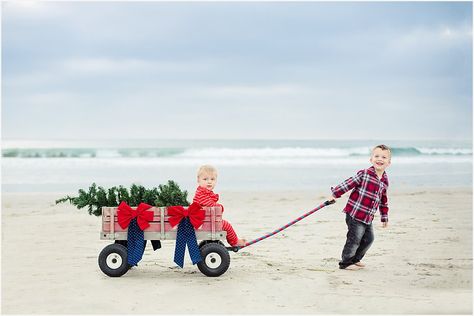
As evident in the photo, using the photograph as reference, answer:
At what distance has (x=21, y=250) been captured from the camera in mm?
7715

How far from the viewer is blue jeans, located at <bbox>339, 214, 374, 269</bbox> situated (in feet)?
20.9

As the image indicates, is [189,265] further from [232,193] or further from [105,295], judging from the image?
[232,193]

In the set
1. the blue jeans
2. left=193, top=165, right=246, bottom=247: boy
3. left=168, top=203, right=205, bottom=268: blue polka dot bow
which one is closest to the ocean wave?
the blue jeans

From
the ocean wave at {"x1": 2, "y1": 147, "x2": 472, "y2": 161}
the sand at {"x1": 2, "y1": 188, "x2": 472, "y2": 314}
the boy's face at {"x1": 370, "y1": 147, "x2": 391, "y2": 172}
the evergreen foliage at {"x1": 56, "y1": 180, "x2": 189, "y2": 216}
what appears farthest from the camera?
the ocean wave at {"x1": 2, "y1": 147, "x2": 472, "y2": 161}

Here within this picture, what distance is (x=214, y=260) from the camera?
6.04 m

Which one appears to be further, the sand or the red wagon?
the red wagon

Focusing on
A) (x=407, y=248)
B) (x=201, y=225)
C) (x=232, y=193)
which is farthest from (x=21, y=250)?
(x=232, y=193)

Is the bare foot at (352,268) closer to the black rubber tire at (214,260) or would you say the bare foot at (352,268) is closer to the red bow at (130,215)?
the black rubber tire at (214,260)

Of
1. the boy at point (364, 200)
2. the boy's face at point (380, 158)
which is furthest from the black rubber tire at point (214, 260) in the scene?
the boy's face at point (380, 158)

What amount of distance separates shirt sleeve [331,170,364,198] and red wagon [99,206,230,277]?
4.03 ft

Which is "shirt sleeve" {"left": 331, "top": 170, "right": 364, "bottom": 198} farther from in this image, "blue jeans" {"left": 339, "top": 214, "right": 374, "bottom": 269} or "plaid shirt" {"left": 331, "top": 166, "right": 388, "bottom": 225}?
"blue jeans" {"left": 339, "top": 214, "right": 374, "bottom": 269}

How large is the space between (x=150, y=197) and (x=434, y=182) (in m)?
13.7

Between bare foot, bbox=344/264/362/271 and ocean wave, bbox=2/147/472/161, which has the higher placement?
ocean wave, bbox=2/147/472/161

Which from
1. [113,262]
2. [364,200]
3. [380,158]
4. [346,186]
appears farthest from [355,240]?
[113,262]
